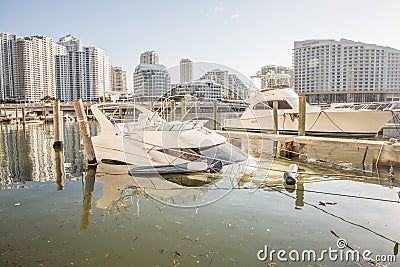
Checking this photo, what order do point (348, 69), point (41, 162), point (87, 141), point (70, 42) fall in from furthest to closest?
point (70, 42), point (348, 69), point (41, 162), point (87, 141)

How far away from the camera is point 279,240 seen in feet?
16.0

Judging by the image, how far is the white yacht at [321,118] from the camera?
66.1 feet

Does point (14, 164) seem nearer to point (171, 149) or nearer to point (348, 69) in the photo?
point (171, 149)

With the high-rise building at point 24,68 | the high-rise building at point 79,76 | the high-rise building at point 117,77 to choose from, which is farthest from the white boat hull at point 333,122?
the high-rise building at point 24,68

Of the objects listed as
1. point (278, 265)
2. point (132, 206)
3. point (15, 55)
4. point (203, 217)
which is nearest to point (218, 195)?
point (203, 217)

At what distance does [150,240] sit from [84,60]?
335 feet

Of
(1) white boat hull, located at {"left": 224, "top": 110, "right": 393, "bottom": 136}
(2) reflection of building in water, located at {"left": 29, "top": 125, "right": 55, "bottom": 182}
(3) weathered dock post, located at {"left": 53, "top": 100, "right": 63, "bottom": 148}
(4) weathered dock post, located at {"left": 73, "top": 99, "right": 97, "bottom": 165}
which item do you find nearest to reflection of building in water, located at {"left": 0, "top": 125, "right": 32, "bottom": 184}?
(2) reflection of building in water, located at {"left": 29, "top": 125, "right": 55, "bottom": 182}

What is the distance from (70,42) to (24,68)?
137 ft

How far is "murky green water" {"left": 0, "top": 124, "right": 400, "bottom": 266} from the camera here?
4453 mm

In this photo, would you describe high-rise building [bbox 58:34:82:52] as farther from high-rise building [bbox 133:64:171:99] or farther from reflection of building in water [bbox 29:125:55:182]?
high-rise building [bbox 133:64:171:99]

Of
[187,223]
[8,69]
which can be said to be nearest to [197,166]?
[187,223]

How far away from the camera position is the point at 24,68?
87.9 meters

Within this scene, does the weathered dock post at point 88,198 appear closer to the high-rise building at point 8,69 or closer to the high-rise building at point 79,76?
the high-rise building at point 79,76
